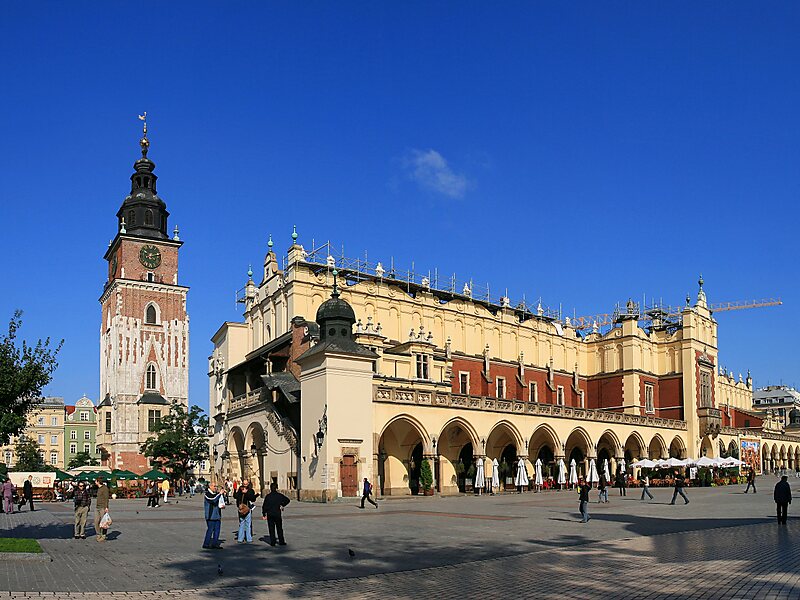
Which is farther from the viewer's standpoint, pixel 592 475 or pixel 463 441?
pixel 592 475

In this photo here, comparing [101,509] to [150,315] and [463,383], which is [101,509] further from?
[150,315]

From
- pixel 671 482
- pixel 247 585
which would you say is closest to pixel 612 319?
pixel 671 482

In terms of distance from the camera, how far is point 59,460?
110375mm

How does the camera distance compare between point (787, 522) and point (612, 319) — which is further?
point (612, 319)

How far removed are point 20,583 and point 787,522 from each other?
69.6 feet

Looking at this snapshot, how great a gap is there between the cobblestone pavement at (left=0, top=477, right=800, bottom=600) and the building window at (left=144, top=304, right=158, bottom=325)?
57.2 metres

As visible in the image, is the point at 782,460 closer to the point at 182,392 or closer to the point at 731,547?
the point at 182,392

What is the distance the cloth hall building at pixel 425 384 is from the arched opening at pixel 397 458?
0.08 meters

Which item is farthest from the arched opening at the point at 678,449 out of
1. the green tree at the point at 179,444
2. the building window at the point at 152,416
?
the building window at the point at 152,416

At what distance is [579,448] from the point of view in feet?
208

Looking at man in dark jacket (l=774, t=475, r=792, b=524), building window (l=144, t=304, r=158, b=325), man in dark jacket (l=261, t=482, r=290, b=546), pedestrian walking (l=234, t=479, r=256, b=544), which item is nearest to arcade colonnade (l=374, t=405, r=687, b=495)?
man in dark jacket (l=774, t=475, r=792, b=524)

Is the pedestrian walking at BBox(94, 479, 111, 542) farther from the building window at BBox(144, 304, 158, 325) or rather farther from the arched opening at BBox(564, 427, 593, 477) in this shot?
the building window at BBox(144, 304, 158, 325)

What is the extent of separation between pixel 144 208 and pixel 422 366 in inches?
1808

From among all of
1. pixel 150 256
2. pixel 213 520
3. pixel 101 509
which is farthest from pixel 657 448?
pixel 213 520
